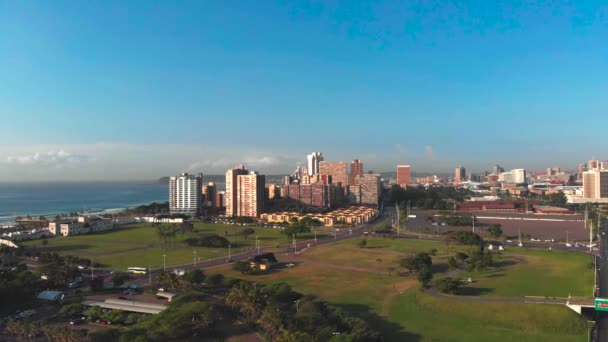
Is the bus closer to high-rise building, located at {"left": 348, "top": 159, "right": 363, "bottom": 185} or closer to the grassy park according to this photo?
the grassy park

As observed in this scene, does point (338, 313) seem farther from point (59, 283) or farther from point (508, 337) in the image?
point (59, 283)

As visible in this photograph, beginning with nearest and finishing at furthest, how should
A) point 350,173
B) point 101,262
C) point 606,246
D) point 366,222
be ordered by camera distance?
point 101,262 < point 606,246 < point 366,222 < point 350,173

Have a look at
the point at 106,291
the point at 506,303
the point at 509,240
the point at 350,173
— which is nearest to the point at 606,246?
the point at 509,240

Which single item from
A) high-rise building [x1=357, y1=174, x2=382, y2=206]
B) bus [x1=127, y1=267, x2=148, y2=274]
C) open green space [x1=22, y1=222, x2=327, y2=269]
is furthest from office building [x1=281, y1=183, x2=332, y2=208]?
bus [x1=127, y1=267, x2=148, y2=274]

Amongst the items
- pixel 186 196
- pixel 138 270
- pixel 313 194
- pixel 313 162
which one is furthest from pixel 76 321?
pixel 313 162

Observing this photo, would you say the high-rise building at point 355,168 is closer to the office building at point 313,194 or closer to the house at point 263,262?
the office building at point 313,194
